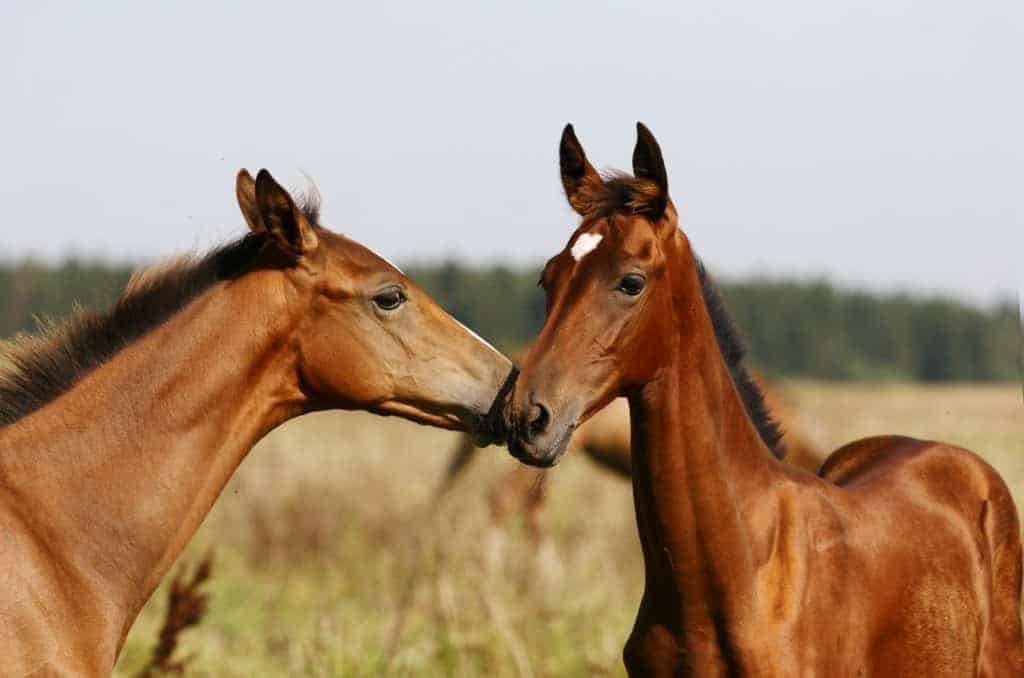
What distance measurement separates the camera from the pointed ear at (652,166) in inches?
209

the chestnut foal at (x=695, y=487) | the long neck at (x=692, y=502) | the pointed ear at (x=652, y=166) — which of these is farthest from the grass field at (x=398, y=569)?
the pointed ear at (x=652, y=166)

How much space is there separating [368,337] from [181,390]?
0.69 m

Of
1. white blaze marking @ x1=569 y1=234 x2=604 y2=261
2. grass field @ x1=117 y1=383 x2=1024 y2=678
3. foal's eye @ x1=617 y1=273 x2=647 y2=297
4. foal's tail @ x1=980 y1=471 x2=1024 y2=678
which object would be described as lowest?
grass field @ x1=117 y1=383 x2=1024 y2=678

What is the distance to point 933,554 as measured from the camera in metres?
6.02

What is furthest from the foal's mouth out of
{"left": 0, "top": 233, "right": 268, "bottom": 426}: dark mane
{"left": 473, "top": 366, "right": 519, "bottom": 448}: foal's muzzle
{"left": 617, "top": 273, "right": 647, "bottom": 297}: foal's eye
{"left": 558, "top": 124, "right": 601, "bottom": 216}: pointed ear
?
{"left": 0, "top": 233, "right": 268, "bottom": 426}: dark mane

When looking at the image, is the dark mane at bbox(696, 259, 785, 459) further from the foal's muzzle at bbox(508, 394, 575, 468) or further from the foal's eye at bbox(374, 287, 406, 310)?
the foal's eye at bbox(374, 287, 406, 310)

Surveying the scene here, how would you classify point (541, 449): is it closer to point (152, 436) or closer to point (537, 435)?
point (537, 435)

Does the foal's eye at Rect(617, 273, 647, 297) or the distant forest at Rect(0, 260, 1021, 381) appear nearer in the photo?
the foal's eye at Rect(617, 273, 647, 297)

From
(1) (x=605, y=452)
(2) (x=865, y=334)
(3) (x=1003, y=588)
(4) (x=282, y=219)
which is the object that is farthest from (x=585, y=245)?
(2) (x=865, y=334)

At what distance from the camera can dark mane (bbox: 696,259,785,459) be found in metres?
5.84

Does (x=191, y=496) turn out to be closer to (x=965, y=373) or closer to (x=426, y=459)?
(x=426, y=459)

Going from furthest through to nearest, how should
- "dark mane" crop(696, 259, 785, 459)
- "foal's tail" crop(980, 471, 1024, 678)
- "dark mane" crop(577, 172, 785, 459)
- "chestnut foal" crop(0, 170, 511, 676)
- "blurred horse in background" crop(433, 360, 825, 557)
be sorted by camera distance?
"blurred horse in background" crop(433, 360, 825, 557) < "foal's tail" crop(980, 471, 1024, 678) < "dark mane" crop(696, 259, 785, 459) < "dark mane" crop(577, 172, 785, 459) < "chestnut foal" crop(0, 170, 511, 676)

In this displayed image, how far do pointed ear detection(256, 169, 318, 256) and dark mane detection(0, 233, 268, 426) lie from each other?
0.13m

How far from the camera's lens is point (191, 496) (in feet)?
17.3
